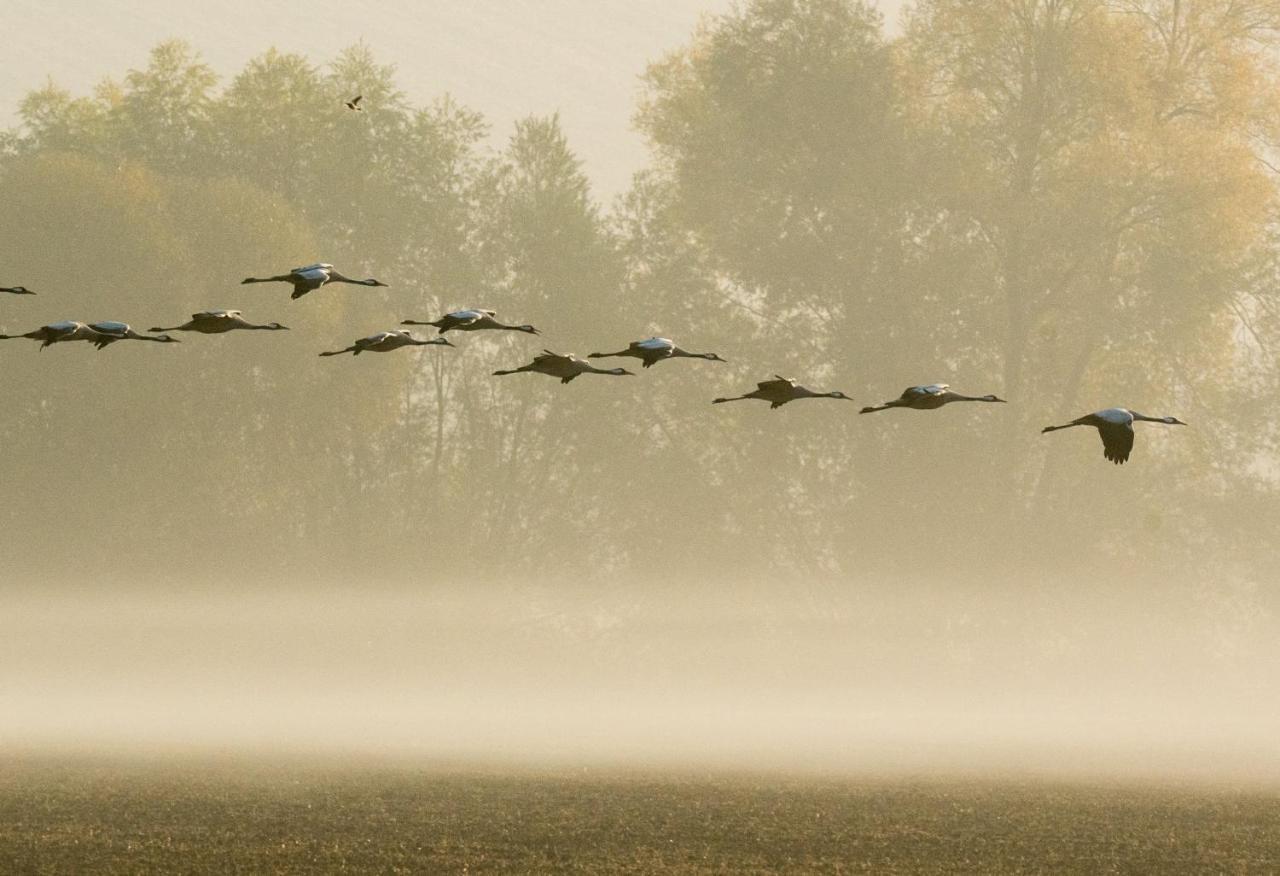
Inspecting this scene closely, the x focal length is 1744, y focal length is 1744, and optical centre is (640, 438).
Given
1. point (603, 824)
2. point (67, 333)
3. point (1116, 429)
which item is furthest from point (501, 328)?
point (603, 824)

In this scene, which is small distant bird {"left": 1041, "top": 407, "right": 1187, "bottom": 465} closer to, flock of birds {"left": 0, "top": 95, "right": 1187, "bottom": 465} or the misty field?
flock of birds {"left": 0, "top": 95, "right": 1187, "bottom": 465}

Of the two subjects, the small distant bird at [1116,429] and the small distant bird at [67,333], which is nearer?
the small distant bird at [67,333]

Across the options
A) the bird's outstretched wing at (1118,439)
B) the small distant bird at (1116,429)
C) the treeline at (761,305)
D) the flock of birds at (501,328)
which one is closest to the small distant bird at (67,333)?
the flock of birds at (501,328)

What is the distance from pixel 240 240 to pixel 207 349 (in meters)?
4.70

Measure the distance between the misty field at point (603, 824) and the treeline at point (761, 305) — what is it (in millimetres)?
32614

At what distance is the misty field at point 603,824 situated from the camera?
909 inches

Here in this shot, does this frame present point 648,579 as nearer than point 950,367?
No

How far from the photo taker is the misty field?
909 inches

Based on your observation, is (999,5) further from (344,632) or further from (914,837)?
(914,837)

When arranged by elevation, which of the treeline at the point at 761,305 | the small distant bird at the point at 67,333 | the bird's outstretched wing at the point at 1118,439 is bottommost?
the bird's outstretched wing at the point at 1118,439

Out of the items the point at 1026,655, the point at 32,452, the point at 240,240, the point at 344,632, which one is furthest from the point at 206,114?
the point at 1026,655

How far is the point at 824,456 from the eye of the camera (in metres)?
70.0

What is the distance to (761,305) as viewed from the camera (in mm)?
71562

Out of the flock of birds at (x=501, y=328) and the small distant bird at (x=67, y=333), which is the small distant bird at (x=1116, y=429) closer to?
the flock of birds at (x=501, y=328)
